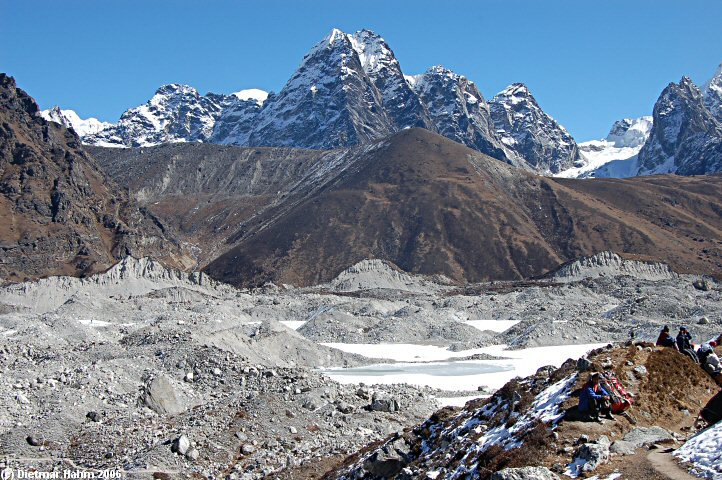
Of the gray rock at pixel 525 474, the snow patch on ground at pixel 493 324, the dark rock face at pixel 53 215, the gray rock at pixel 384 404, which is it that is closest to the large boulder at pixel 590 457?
the gray rock at pixel 525 474

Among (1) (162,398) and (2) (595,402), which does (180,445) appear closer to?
(1) (162,398)

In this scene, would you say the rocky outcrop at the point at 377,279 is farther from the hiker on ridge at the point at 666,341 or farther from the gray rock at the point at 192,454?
the hiker on ridge at the point at 666,341

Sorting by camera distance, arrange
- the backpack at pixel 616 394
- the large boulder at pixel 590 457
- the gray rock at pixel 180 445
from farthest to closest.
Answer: the gray rock at pixel 180 445 < the backpack at pixel 616 394 < the large boulder at pixel 590 457

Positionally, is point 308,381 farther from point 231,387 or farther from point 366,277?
point 366,277

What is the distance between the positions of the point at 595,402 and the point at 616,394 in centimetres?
82

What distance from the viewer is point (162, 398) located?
132ft

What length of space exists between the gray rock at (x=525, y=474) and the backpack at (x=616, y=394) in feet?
11.9

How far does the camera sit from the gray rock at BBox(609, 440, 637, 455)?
18.9m

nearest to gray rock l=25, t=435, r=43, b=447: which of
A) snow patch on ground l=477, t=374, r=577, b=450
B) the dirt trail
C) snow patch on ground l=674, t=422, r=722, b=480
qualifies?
snow patch on ground l=477, t=374, r=577, b=450

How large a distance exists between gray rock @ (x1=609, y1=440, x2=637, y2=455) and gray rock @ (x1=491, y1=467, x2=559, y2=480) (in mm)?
1866

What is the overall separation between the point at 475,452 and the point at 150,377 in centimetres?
2441

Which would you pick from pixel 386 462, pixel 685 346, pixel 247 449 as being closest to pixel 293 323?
pixel 247 449

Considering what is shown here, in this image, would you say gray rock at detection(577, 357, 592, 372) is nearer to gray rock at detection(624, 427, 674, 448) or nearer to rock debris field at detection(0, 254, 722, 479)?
gray rock at detection(624, 427, 674, 448)

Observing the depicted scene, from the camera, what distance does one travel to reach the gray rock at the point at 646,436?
19.5m
